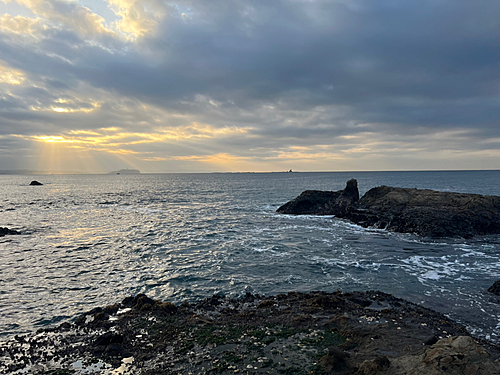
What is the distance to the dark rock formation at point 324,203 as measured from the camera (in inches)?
2173

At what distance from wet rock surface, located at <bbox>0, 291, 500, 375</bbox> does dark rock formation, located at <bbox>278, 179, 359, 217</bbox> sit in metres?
39.1

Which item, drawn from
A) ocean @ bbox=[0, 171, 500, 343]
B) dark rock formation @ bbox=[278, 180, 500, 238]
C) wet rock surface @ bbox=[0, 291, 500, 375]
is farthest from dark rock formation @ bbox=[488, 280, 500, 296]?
dark rock formation @ bbox=[278, 180, 500, 238]

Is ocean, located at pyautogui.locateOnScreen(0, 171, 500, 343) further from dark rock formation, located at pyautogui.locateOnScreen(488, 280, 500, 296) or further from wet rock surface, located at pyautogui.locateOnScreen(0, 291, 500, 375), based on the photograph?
wet rock surface, located at pyautogui.locateOnScreen(0, 291, 500, 375)

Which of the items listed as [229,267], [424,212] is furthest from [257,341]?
[424,212]

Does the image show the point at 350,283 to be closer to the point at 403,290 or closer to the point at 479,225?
the point at 403,290

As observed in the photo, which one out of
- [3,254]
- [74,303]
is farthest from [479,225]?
[3,254]

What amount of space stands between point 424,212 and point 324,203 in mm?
20069

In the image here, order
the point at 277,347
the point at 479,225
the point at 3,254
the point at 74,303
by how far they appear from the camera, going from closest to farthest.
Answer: the point at 277,347
the point at 74,303
the point at 3,254
the point at 479,225

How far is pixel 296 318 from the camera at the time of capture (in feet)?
46.5

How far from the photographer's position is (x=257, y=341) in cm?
1223

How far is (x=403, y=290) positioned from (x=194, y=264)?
16765 mm

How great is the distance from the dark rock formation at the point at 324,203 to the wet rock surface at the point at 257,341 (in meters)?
39.1

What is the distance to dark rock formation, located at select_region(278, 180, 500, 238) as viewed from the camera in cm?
3585

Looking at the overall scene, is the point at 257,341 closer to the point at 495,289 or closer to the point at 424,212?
the point at 495,289
